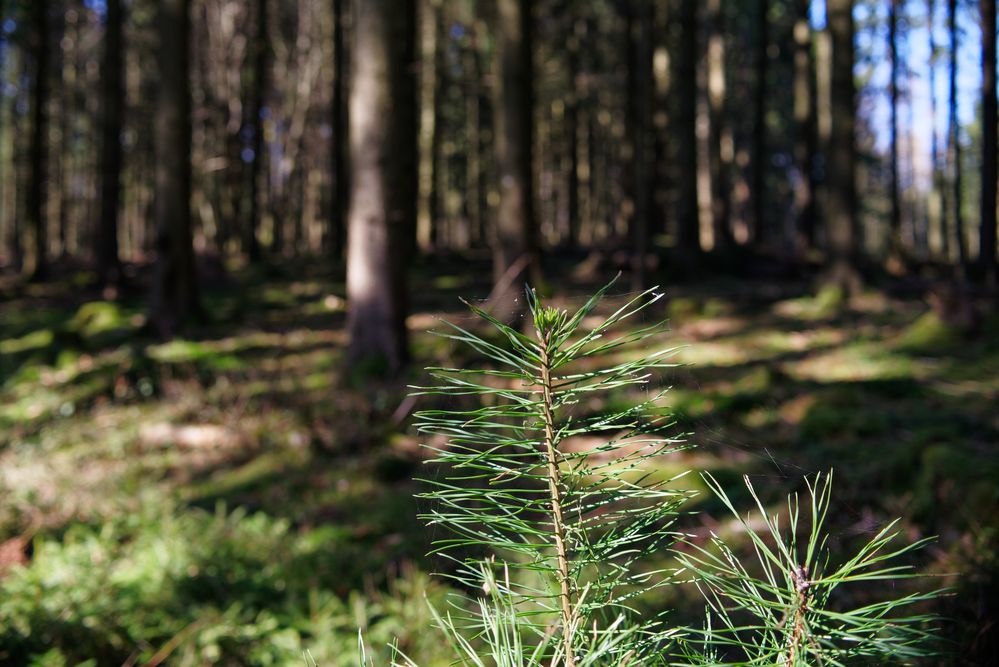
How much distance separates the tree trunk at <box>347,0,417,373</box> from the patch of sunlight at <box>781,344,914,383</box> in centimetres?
434

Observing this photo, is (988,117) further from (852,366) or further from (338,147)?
(338,147)

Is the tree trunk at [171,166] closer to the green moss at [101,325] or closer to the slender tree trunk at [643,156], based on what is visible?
the green moss at [101,325]

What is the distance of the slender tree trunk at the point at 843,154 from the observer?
11672 millimetres

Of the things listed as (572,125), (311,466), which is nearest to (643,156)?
(311,466)

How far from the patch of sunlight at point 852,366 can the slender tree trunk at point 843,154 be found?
4058 millimetres

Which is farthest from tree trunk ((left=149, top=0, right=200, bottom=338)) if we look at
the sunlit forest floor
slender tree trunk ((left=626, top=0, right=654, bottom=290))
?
slender tree trunk ((left=626, top=0, right=654, bottom=290))

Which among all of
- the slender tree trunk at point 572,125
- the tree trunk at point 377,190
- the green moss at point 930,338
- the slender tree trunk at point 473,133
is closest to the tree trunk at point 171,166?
the tree trunk at point 377,190

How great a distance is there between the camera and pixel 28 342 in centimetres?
1027

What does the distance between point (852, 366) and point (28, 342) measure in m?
11.3

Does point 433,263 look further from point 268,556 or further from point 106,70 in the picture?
point 268,556

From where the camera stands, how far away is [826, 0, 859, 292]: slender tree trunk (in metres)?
11.7

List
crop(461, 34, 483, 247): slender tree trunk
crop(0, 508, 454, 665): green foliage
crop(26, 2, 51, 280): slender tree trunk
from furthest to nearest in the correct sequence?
crop(461, 34, 483, 247): slender tree trunk → crop(26, 2, 51, 280): slender tree trunk → crop(0, 508, 454, 665): green foliage

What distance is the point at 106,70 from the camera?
526 inches

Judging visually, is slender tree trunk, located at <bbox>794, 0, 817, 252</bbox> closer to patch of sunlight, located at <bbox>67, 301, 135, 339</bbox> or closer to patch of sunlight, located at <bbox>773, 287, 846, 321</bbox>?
patch of sunlight, located at <bbox>773, 287, 846, 321</bbox>
